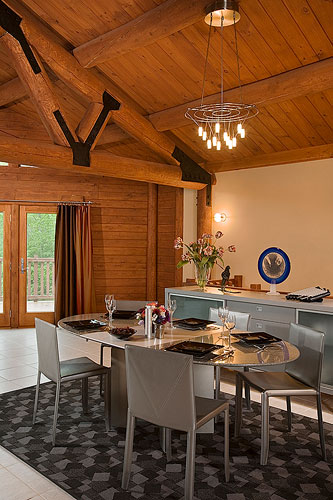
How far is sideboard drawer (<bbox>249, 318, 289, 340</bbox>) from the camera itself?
163 inches

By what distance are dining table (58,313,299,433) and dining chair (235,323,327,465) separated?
5.5 inches

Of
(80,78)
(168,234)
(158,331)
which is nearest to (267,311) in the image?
(158,331)

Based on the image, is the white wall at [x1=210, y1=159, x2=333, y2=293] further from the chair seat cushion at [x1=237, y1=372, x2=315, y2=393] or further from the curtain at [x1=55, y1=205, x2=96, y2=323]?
the chair seat cushion at [x1=237, y1=372, x2=315, y2=393]

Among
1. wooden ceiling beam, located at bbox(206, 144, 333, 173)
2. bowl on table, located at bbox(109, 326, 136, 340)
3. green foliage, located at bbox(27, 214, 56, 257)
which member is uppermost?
wooden ceiling beam, located at bbox(206, 144, 333, 173)

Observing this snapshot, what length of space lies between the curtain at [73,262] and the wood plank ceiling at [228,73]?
4.29ft

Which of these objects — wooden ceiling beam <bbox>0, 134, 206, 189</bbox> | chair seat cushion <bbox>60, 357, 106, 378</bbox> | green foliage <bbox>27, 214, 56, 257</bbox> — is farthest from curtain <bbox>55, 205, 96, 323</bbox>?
chair seat cushion <bbox>60, 357, 106, 378</bbox>

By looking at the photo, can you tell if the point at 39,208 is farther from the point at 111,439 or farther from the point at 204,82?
the point at 111,439

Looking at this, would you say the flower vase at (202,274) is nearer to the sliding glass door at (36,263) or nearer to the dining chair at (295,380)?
the dining chair at (295,380)

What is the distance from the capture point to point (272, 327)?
4.23 metres

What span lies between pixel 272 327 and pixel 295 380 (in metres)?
1.13

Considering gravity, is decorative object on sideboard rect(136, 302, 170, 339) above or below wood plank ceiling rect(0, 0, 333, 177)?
below

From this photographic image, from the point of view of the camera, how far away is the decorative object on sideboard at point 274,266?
441 cm

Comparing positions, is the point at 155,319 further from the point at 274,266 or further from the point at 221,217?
the point at 221,217

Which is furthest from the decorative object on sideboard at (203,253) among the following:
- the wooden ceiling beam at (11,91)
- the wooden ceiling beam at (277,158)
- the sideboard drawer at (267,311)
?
the wooden ceiling beam at (11,91)
